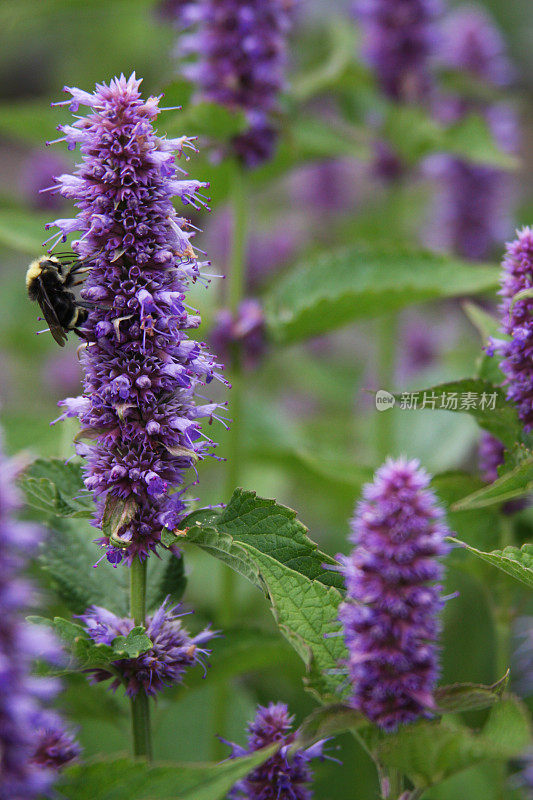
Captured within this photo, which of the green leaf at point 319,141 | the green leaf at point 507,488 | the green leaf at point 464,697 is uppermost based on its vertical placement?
the green leaf at point 319,141

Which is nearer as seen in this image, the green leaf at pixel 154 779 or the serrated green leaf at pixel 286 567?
the green leaf at pixel 154 779

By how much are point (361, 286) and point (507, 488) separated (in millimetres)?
1461

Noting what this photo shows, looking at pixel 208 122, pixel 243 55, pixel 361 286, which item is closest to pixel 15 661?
pixel 361 286

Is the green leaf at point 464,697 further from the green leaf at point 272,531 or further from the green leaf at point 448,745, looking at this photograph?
the green leaf at point 272,531

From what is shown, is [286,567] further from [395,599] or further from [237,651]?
[237,651]

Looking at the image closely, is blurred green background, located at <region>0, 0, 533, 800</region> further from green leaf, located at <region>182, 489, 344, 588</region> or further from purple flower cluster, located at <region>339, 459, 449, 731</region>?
purple flower cluster, located at <region>339, 459, 449, 731</region>

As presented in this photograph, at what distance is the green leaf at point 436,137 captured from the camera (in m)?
4.12

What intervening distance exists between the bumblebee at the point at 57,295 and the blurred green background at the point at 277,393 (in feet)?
1.41

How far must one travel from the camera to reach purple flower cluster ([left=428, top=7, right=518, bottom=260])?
17.5 feet

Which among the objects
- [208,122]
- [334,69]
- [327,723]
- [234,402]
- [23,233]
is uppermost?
[334,69]

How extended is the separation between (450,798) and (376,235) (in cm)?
333

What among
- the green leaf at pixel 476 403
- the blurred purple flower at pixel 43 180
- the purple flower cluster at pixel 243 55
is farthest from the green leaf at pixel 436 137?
the blurred purple flower at pixel 43 180

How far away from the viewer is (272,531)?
7.13ft

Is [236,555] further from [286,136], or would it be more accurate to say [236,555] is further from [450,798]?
[286,136]
